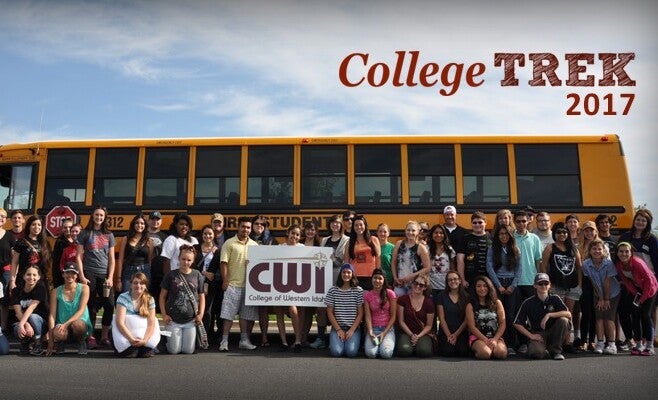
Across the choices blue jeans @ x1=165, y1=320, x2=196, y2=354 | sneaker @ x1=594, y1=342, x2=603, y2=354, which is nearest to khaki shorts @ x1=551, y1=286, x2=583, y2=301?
sneaker @ x1=594, y1=342, x2=603, y2=354

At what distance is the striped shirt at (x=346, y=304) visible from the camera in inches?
313

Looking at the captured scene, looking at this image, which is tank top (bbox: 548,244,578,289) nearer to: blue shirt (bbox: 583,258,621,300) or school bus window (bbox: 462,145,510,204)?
blue shirt (bbox: 583,258,621,300)

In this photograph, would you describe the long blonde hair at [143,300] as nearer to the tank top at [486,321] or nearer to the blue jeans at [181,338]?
the blue jeans at [181,338]

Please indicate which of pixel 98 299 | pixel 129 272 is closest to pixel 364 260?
pixel 129 272

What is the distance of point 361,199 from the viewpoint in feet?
32.7

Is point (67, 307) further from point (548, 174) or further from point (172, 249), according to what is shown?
point (548, 174)

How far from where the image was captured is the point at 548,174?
32.7 ft

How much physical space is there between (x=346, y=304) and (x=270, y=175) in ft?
10.2

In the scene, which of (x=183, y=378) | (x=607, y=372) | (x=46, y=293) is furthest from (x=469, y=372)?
(x=46, y=293)

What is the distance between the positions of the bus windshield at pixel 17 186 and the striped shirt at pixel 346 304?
A: 6.09 meters

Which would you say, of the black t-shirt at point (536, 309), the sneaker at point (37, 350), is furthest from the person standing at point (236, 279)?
the black t-shirt at point (536, 309)

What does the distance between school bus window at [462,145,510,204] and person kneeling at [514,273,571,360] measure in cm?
223

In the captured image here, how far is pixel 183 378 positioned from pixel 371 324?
2724mm

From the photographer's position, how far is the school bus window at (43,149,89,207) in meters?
10.4
